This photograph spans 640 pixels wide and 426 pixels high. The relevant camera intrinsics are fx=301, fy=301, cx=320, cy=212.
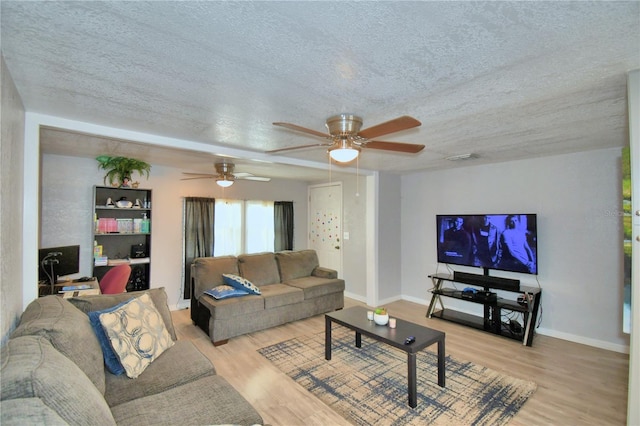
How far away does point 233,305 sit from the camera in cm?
362

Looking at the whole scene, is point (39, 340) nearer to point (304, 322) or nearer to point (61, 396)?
point (61, 396)

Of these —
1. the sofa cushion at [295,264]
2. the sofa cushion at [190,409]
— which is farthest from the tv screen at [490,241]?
the sofa cushion at [190,409]

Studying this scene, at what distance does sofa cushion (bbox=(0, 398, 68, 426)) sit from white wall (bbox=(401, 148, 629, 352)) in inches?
184

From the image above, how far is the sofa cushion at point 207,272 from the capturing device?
396 centimetres

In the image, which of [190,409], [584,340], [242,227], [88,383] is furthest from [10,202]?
[584,340]

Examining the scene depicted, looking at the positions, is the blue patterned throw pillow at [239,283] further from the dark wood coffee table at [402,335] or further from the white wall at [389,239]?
the white wall at [389,239]

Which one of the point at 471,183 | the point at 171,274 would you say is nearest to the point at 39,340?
the point at 171,274

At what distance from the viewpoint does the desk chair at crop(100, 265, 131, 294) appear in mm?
3340

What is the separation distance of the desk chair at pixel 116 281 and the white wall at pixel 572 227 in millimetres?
4606

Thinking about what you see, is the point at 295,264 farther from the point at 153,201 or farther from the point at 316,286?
the point at 153,201

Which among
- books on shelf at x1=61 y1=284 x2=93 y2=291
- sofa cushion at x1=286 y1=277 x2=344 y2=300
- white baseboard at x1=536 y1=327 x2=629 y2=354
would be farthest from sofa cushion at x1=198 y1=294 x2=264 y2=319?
white baseboard at x1=536 y1=327 x2=629 y2=354

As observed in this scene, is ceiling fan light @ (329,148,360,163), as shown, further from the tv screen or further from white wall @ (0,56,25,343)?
the tv screen

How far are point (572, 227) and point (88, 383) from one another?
4710 mm

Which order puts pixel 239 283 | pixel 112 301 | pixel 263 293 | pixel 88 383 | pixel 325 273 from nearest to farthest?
pixel 88 383 < pixel 112 301 < pixel 239 283 < pixel 263 293 < pixel 325 273
